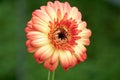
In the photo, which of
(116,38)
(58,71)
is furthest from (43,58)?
(116,38)

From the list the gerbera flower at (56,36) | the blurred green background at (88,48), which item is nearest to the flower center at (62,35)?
the gerbera flower at (56,36)

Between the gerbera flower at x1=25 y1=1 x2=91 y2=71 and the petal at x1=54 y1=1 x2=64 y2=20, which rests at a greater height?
the petal at x1=54 y1=1 x2=64 y2=20

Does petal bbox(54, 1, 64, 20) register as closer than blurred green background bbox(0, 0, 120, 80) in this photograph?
Yes

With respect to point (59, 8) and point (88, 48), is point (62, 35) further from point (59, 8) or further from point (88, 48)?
point (88, 48)

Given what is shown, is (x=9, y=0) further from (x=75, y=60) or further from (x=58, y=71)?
(x=75, y=60)

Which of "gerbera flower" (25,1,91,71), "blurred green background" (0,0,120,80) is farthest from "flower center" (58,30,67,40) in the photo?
"blurred green background" (0,0,120,80)

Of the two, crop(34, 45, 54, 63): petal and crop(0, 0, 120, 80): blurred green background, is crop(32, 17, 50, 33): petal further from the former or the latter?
crop(0, 0, 120, 80): blurred green background

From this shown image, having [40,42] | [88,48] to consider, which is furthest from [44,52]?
[88,48]
